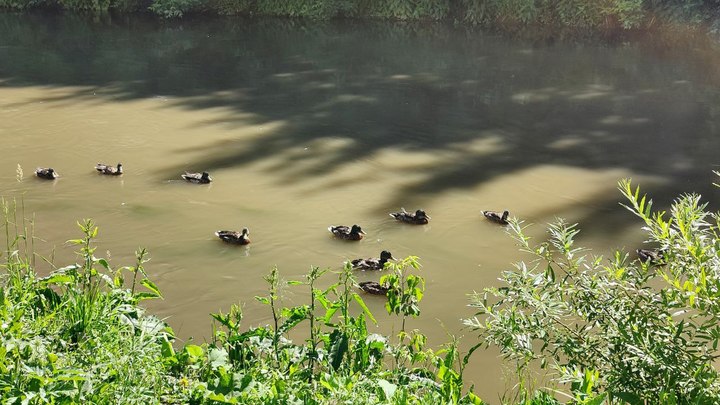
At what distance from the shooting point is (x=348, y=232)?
7.80 meters

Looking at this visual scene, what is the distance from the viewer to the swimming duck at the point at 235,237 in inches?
298

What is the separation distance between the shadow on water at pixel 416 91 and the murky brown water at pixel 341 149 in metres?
0.05

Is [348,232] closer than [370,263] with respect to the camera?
No

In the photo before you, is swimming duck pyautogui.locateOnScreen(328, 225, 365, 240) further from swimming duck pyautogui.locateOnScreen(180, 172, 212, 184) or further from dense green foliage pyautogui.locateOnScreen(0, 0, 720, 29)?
dense green foliage pyautogui.locateOnScreen(0, 0, 720, 29)

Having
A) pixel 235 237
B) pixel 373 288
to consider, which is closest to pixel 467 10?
pixel 235 237

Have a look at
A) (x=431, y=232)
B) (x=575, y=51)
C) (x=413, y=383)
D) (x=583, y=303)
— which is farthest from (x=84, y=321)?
(x=575, y=51)

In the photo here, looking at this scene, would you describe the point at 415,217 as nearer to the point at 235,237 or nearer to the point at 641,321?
the point at 235,237

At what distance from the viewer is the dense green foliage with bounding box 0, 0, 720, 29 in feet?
68.2

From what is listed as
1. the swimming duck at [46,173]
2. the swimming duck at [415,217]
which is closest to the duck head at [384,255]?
the swimming duck at [415,217]

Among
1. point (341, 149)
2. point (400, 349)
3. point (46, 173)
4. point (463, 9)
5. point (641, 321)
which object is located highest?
point (641, 321)

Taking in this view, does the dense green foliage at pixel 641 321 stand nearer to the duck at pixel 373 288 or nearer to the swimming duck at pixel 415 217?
the duck at pixel 373 288

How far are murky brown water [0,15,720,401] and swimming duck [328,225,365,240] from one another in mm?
106

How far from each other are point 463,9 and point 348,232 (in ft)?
56.0

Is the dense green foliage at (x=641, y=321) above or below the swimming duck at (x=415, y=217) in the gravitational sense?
above
